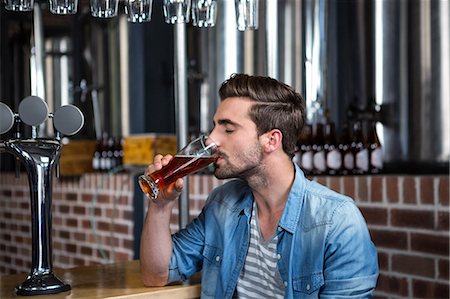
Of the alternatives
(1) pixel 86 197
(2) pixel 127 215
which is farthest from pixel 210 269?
(1) pixel 86 197

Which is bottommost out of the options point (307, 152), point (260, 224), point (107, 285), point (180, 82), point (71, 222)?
point (71, 222)

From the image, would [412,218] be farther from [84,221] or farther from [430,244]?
[84,221]

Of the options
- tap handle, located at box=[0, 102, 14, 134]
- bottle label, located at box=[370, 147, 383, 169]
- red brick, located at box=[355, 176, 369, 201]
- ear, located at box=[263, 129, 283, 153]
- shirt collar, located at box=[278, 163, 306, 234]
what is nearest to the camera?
tap handle, located at box=[0, 102, 14, 134]

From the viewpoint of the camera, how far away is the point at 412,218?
2326 mm

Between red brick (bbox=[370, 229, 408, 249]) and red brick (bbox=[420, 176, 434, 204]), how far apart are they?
143 millimetres

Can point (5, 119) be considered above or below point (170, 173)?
above

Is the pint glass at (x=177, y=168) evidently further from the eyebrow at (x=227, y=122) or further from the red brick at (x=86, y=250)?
the red brick at (x=86, y=250)

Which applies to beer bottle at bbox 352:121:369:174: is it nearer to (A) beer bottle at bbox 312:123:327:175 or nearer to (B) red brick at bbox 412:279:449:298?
(A) beer bottle at bbox 312:123:327:175

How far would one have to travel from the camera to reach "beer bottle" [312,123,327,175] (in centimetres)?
290

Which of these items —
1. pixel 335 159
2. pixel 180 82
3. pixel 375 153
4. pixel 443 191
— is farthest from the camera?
pixel 335 159

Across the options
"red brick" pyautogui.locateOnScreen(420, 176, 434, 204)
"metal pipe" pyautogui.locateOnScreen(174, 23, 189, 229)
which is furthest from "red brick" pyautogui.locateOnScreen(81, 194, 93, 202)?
"red brick" pyautogui.locateOnScreen(420, 176, 434, 204)

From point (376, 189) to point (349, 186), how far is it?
0.38 ft

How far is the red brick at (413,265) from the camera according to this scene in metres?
2.29

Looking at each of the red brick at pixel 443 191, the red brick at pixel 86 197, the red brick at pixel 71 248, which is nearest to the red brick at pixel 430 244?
the red brick at pixel 443 191
